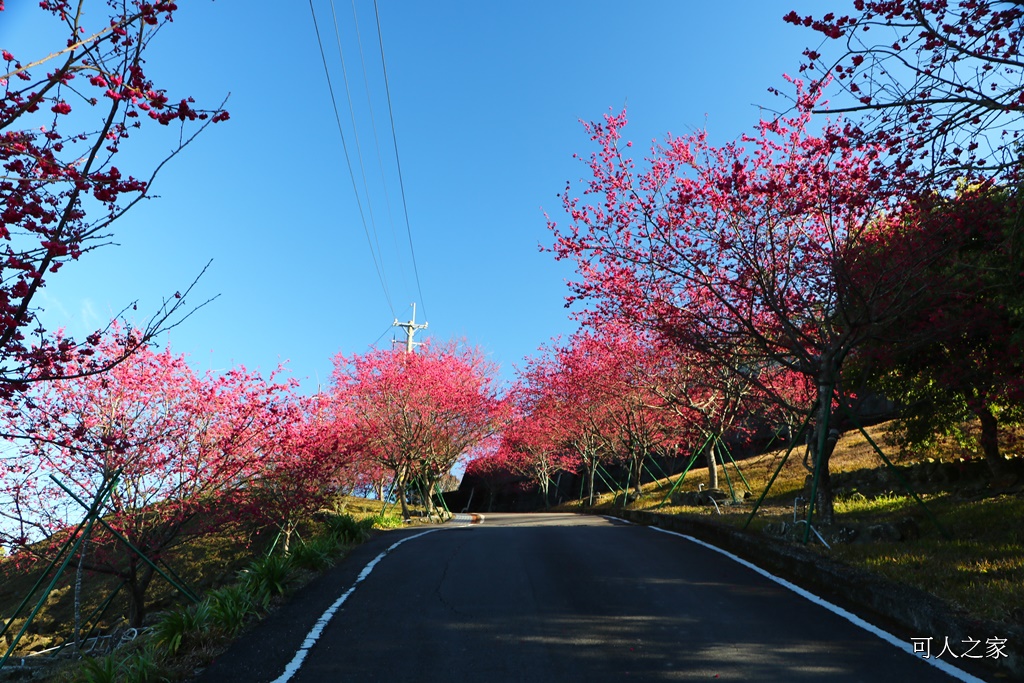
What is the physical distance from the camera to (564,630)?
6715 millimetres

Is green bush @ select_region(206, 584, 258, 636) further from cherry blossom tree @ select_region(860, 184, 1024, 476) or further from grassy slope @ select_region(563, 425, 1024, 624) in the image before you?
cherry blossom tree @ select_region(860, 184, 1024, 476)

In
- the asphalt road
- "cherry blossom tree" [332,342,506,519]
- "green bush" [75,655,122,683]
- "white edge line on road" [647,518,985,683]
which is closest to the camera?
"white edge line on road" [647,518,985,683]

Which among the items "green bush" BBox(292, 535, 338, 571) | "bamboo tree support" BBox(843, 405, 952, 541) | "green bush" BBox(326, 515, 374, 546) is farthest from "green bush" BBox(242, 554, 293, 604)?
"bamboo tree support" BBox(843, 405, 952, 541)

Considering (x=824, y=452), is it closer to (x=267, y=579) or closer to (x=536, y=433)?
(x=267, y=579)

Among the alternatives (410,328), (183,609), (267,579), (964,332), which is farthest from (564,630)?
(410,328)

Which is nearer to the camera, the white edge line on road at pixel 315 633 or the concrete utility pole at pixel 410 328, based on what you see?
the white edge line on road at pixel 315 633

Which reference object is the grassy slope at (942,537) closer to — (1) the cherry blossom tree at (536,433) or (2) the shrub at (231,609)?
(2) the shrub at (231,609)

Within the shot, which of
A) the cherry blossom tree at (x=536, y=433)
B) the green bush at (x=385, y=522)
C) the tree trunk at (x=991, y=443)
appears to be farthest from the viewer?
the cherry blossom tree at (x=536, y=433)

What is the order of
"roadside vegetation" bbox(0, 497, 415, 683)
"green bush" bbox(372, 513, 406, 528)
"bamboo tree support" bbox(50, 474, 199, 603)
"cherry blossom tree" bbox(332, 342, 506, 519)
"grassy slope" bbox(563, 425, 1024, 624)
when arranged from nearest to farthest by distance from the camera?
"roadside vegetation" bbox(0, 497, 415, 683), "grassy slope" bbox(563, 425, 1024, 624), "bamboo tree support" bbox(50, 474, 199, 603), "green bush" bbox(372, 513, 406, 528), "cherry blossom tree" bbox(332, 342, 506, 519)

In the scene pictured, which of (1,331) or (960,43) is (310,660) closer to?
(1,331)

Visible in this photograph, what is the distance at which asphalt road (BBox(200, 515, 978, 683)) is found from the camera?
5.61m

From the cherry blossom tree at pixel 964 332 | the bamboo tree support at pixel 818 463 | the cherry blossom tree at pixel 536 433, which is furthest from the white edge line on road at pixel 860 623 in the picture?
the cherry blossom tree at pixel 536 433

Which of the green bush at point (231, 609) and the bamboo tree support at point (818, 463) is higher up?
the bamboo tree support at point (818, 463)

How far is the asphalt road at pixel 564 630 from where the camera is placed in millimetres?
5613
